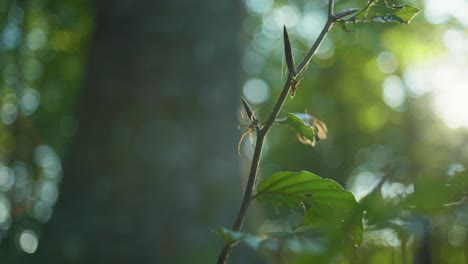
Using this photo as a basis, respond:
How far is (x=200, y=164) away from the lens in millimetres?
4184

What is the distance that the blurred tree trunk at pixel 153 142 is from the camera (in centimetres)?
387

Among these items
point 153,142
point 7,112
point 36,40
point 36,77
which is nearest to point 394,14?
point 153,142

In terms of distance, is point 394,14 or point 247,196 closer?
point 247,196

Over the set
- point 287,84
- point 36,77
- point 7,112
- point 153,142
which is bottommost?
point 7,112

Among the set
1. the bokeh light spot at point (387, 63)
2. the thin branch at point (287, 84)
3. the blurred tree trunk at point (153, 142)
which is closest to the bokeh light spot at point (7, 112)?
the blurred tree trunk at point (153, 142)

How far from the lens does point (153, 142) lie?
4.16m

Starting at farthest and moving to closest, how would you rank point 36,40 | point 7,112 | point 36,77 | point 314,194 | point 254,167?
point 36,77
point 36,40
point 7,112
point 314,194
point 254,167

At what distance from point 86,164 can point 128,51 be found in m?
1.01

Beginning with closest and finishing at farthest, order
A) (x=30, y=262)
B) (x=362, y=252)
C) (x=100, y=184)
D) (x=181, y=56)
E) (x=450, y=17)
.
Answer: (x=362, y=252)
(x=30, y=262)
(x=100, y=184)
(x=181, y=56)
(x=450, y=17)

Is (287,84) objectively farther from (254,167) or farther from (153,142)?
(153,142)

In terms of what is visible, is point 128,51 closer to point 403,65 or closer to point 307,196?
point 307,196

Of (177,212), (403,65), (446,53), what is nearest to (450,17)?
(446,53)

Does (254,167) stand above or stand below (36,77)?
above

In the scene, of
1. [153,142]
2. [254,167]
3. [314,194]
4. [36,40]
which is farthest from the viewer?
[36,40]
